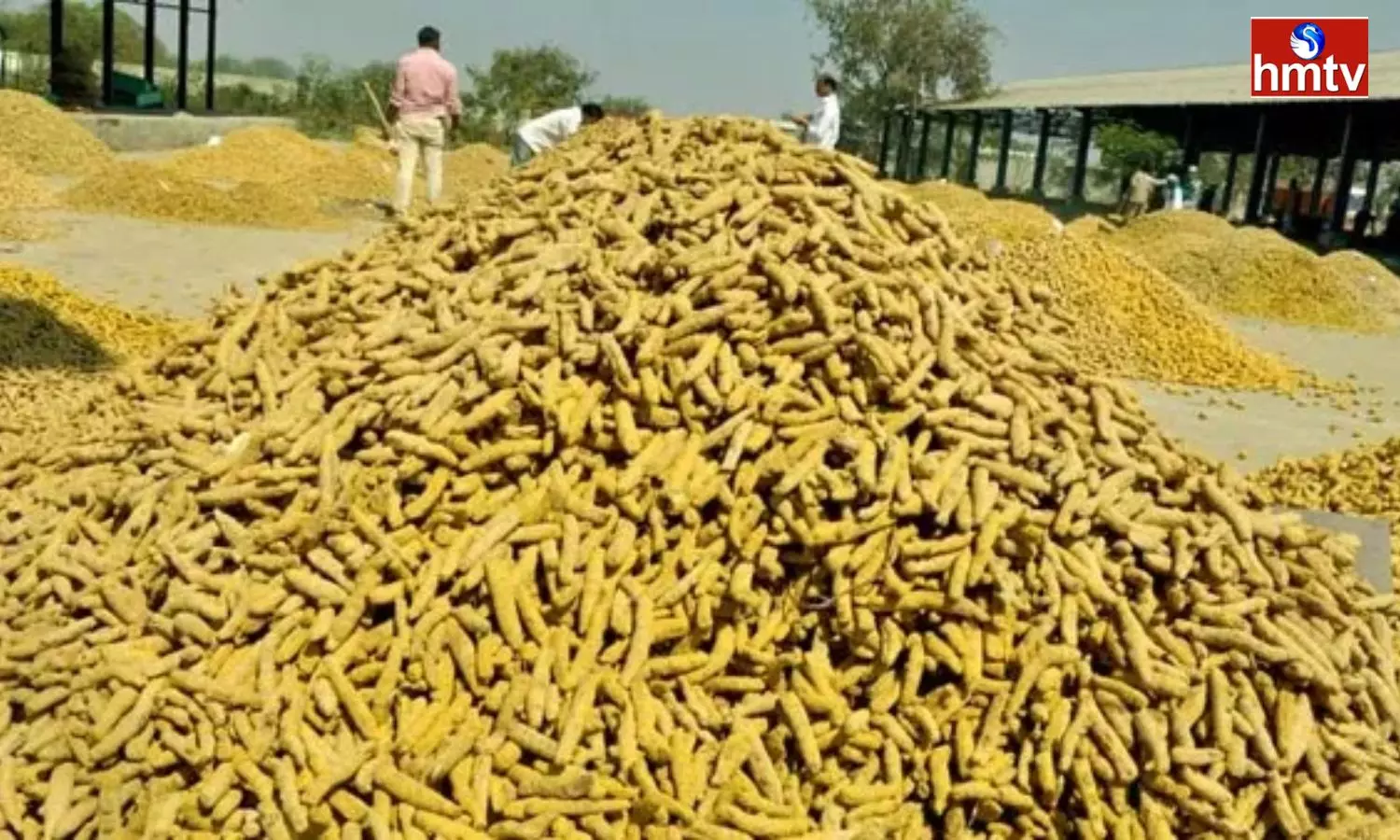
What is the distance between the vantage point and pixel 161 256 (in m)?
11.0

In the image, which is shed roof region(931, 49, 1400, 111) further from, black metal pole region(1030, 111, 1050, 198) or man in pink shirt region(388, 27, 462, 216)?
man in pink shirt region(388, 27, 462, 216)

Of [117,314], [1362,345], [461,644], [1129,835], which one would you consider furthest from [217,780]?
[1362,345]

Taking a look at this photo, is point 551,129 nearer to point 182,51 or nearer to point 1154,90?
point 182,51

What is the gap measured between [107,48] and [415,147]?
14.0 metres

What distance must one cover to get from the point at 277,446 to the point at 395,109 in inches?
362

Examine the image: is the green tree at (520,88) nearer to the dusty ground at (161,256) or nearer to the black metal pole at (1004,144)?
the black metal pole at (1004,144)

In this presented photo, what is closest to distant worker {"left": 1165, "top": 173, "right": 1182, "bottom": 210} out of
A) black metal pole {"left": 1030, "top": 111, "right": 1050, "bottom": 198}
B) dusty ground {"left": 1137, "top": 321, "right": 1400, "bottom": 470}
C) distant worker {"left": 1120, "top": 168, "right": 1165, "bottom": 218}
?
distant worker {"left": 1120, "top": 168, "right": 1165, "bottom": 218}

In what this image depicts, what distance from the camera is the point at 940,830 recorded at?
2.81 m

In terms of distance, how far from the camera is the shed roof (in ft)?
80.8

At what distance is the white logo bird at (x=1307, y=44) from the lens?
2417cm

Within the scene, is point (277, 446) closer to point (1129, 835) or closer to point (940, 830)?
point (940, 830)

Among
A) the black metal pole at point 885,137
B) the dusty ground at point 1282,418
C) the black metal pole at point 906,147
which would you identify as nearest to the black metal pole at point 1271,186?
the black metal pole at point 906,147

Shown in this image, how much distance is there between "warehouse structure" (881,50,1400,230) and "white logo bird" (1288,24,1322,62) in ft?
3.24

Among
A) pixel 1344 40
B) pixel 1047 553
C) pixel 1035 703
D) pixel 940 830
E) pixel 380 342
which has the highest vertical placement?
pixel 1344 40
